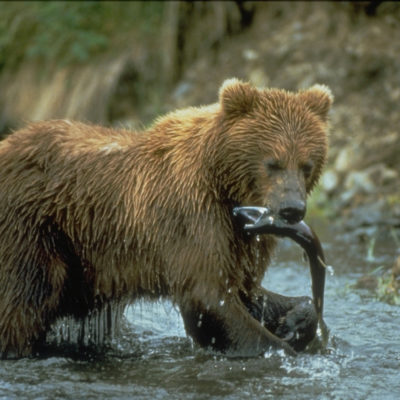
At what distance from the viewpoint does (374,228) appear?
33.2 feet

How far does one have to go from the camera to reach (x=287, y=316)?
249 inches

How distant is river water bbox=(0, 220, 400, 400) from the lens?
5402 mm

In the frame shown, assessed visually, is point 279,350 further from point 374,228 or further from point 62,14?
point 62,14

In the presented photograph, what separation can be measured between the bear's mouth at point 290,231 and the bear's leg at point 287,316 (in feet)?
0.30

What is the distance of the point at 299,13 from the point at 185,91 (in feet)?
5.97

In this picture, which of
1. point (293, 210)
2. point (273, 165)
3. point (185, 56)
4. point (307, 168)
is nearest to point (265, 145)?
point (273, 165)

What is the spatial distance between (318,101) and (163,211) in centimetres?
121

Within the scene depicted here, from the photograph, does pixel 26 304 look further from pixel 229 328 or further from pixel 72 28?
pixel 72 28

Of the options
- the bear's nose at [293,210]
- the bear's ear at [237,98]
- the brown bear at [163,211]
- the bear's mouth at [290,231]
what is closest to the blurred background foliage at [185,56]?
the bear's mouth at [290,231]

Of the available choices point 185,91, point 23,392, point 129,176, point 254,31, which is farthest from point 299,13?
point 23,392

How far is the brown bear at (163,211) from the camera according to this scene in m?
5.91

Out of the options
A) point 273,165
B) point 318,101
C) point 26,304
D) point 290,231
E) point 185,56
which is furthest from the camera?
point 185,56

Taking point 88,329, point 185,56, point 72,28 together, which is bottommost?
point 88,329

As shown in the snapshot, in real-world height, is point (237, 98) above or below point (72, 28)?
below
